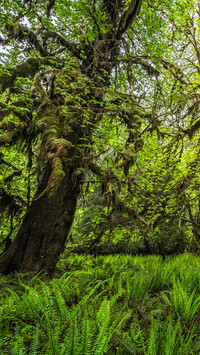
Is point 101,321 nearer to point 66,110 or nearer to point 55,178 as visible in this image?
point 55,178

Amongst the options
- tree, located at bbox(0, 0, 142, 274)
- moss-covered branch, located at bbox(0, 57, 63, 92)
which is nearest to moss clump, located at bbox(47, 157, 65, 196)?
tree, located at bbox(0, 0, 142, 274)

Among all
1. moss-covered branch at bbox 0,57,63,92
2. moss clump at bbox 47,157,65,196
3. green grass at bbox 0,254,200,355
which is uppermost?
moss-covered branch at bbox 0,57,63,92

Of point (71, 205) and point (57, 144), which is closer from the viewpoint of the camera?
point (57, 144)

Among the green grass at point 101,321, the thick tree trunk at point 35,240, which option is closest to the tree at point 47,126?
the thick tree trunk at point 35,240

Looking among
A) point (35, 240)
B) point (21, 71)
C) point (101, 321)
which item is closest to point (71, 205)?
point (35, 240)

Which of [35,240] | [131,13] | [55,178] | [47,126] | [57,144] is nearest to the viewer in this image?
[55,178]

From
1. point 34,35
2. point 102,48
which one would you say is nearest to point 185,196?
point 102,48

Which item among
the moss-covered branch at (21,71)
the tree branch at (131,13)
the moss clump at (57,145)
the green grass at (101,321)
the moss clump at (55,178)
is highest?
the tree branch at (131,13)

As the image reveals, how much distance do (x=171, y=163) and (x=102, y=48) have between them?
511 cm

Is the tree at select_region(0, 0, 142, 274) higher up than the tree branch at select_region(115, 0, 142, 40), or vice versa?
the tree branch at select_region(115, 0, 142, 40)

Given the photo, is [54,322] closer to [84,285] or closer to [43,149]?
[84,285]

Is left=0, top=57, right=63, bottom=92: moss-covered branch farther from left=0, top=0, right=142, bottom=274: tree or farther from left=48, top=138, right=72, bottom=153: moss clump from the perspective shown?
left=48, top=138, right=72, bottom=153: moss clump

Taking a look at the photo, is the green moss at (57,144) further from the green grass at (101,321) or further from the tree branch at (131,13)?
the tree branch at (131,13)

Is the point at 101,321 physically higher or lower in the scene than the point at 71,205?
lower
